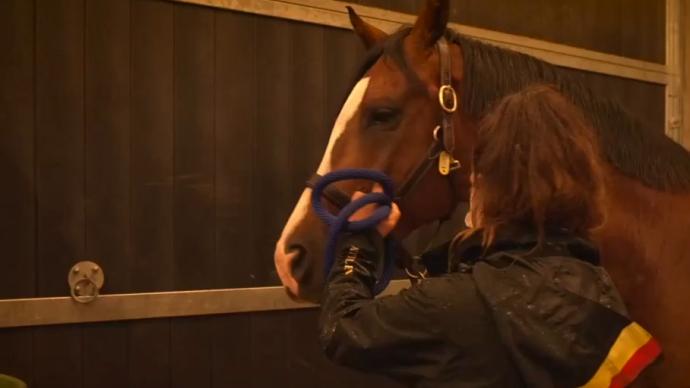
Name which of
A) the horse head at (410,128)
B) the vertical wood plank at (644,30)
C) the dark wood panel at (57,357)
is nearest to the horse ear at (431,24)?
the horse head at (410,128)

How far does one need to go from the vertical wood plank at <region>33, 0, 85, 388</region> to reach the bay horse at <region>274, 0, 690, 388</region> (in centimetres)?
80

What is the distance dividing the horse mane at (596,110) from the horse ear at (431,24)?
0.06 meters

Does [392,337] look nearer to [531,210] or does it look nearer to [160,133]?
[531,210]

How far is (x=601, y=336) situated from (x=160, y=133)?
1469mm

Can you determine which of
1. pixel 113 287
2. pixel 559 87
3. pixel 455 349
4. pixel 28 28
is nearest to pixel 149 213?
pixel 113 287

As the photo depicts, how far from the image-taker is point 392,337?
820 millimetres

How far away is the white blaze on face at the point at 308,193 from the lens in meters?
1.27

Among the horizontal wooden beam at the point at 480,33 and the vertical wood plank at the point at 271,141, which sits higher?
the horizontal wooden beam at the point at 480,33

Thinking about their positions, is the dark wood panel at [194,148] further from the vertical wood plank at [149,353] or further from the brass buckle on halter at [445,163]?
the brass buckle on halter at [445,163]

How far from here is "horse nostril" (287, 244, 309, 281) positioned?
1274 mm

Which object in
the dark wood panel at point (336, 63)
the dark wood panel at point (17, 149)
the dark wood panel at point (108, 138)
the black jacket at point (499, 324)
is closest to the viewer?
the black jacket at point (499, 324)

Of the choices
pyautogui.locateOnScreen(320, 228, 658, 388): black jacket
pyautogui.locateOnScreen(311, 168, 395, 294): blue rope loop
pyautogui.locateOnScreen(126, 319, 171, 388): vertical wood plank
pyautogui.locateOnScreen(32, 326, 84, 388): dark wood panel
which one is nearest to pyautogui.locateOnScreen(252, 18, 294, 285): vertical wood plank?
pyautogui.locateOnScreen(126, 319, 171, 388): vertical wood plank

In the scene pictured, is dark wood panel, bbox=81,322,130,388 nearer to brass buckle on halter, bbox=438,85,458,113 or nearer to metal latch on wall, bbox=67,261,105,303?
metal latch on wall, bbox=67,261,105,303

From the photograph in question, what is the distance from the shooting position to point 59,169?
179 centimetres
